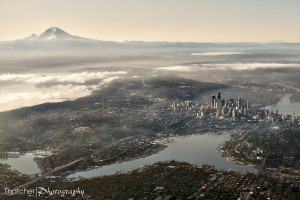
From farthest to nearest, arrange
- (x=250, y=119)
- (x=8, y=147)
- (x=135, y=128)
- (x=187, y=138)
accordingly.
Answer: (x=250, y=119) → (x=135, y=128) → (x=187, y=138) → (x=8, y=147)

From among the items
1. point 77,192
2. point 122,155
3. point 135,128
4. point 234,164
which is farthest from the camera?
point 135,128

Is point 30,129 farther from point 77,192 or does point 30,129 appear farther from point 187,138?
point 77,192

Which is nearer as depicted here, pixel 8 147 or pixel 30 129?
pixel 8 147

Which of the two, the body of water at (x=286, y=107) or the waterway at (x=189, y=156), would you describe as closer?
the waterway at (x=189, y=156)

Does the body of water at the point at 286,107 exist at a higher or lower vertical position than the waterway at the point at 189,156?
lower

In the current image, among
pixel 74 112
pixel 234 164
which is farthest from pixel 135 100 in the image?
pixel 234 164

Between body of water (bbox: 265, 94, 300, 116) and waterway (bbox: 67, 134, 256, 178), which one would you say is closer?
waterway (bbox: 67, 134, 256, 178)
